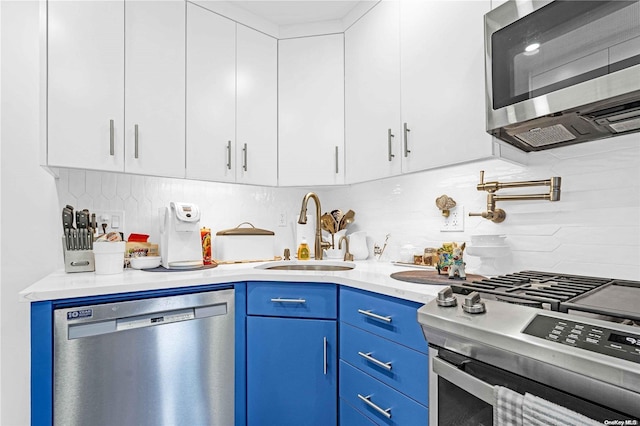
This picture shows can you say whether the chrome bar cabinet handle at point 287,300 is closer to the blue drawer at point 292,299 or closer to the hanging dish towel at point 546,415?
the blue drawer at point 292,299

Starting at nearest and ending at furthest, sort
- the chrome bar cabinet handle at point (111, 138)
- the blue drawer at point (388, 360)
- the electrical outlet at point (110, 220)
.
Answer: the blue drawer at point (388, 360)
the chrome bar cabinet handle at point (111, 138)
the electrical outlet at point (110, 220)

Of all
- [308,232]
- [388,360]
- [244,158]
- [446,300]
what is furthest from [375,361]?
[244,158]

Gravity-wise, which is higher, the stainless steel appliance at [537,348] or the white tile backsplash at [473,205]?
the white tile backsplash at [473,205]

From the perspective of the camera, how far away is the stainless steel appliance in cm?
57

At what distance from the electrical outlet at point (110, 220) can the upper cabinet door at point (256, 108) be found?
2.26 feet

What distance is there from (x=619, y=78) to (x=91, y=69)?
6.65ft

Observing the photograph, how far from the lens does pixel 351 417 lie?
152 cm

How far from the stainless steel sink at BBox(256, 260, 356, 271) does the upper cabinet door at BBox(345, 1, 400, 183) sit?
522 millimetres

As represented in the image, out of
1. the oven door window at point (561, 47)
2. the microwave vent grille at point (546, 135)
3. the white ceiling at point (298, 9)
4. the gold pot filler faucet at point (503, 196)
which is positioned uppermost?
the white ceiling at point (298, 9)

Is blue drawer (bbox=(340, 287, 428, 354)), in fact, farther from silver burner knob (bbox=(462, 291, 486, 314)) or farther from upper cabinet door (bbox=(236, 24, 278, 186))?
upper cabinet door (bbox=(236, 24, 278, 186))

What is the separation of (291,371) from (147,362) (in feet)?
2.09

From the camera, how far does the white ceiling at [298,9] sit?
6.67 ft

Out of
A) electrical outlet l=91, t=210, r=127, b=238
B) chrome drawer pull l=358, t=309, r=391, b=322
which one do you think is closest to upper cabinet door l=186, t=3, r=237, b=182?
electrical outlet l=91, t=210, r=127, b=238

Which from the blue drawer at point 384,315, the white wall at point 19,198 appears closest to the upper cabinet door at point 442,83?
the blue drawer at point 384,315
